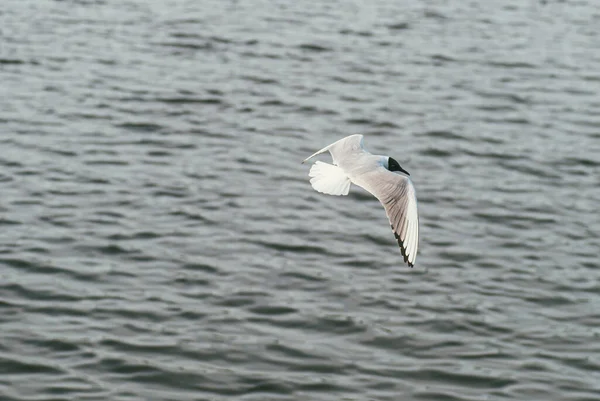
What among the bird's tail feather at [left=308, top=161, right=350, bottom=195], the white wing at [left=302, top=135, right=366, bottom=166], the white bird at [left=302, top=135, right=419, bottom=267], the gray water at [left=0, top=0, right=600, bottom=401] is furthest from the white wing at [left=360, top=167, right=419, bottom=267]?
the gray water at [left=0, top=0, right=600, bottom=401]

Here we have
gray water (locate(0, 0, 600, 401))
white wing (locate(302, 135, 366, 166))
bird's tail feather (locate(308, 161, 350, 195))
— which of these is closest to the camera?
bird's tail feather (locate(308, 161, 350, 195))

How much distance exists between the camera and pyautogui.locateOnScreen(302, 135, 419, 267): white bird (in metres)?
6.09

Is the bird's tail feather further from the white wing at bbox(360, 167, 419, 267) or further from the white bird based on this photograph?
the white wing at bbox(360, 167, 419, 267)

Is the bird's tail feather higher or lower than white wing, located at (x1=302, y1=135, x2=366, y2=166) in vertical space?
lower

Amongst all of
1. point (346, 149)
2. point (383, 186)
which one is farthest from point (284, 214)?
point (383, 186)

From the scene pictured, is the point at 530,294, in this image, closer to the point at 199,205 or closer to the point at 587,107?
the point at 199,205

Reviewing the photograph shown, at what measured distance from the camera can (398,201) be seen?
6.19 m

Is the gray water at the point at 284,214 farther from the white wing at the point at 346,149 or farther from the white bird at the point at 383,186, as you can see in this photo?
the white bird at the point at 383,186

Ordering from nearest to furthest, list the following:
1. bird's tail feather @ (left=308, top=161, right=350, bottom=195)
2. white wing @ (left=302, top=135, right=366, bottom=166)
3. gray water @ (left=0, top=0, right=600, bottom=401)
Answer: bird's tail feather @ (left=308, top=161, right=350, bottom=195)
white wing @ (left=302, top=135, right=366, bottom=166)
gray water @ (left=0, top=0, right=600, bottom=401)

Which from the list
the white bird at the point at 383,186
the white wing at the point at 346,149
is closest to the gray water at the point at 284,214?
the white wing at the point at 346,149

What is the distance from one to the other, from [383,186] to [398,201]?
0.12 metres

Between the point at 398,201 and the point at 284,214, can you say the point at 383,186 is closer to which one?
the point at 398,201

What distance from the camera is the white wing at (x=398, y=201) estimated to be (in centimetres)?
611

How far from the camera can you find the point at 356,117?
43.9 ft
